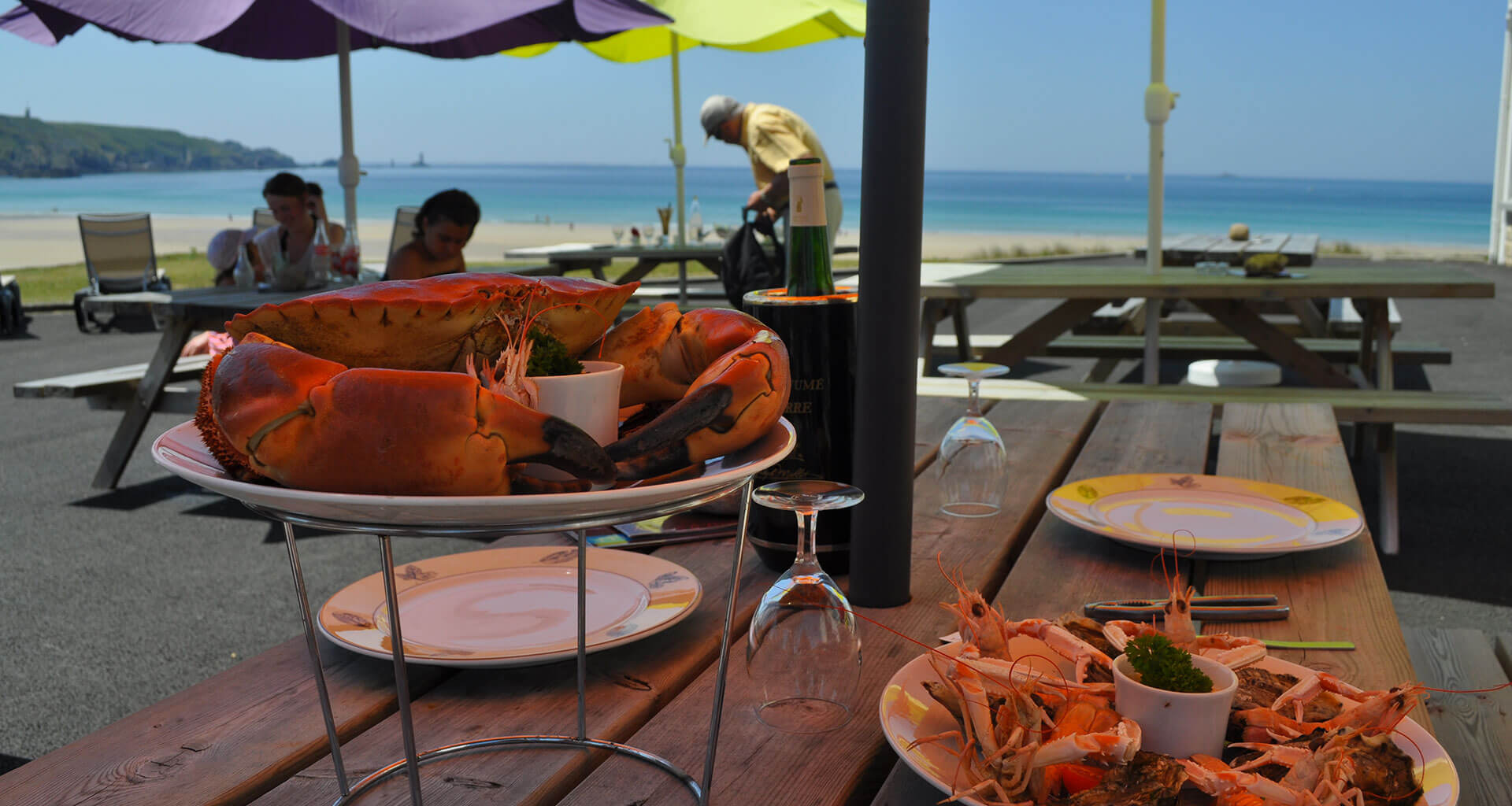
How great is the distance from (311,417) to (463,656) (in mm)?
427

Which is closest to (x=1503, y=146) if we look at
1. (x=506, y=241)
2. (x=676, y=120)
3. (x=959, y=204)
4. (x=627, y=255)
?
(x=676, y=120)

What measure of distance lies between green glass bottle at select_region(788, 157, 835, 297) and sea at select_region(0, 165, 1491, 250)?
98.5 feet

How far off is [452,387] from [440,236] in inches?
178

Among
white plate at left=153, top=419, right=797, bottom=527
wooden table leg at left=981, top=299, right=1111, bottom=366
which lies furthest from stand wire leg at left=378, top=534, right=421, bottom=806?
wooden table leg at left=981, top=299, right=1111, bottom=366

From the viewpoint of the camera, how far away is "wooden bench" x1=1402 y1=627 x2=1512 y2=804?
1.33 metres

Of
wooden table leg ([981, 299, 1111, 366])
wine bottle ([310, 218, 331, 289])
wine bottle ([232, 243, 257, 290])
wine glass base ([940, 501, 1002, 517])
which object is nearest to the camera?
wine glass base ([940, 501, 1002, 517])

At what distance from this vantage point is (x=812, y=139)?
22.3 feet

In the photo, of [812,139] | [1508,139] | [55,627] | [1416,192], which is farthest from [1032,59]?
[55,627]

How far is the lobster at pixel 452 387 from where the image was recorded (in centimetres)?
54

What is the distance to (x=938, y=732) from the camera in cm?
73

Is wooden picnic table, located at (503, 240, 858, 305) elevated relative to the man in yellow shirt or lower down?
lower down

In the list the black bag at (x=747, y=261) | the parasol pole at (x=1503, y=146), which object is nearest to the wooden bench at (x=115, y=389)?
the black bag at (x=747, y=261)

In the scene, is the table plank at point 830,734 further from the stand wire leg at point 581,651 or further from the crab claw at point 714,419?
the crab claw at point 714,419

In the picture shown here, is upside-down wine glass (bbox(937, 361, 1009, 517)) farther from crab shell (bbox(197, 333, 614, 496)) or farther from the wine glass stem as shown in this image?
crab shell (bbox(197, 333, 614, 496))
